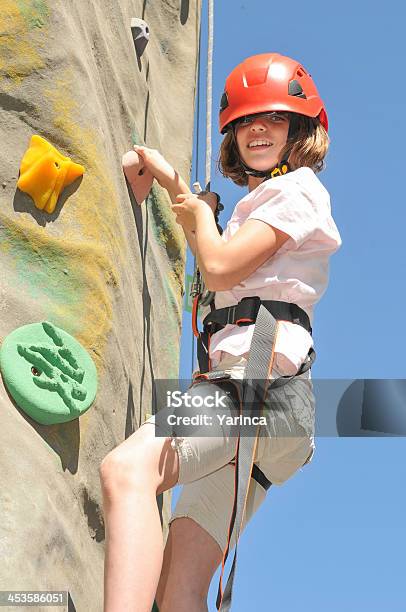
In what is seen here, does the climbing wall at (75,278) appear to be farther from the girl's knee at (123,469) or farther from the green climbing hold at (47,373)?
the girl's knee at (123,469)

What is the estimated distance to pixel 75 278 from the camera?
3412 millimetres

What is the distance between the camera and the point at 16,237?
3.30 meters

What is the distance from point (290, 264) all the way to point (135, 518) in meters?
0.95

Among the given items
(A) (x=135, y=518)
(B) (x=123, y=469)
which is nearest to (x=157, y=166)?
(B) (x=123, y=469)

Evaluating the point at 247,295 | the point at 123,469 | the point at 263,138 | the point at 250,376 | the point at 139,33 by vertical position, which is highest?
the point at 139,33

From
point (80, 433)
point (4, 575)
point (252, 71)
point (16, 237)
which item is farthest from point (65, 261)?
point (4, 575)

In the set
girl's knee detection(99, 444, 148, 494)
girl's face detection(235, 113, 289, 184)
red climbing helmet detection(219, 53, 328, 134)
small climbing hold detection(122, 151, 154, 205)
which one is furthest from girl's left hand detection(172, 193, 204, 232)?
girl's knee detection(99, 444, 148, 494)

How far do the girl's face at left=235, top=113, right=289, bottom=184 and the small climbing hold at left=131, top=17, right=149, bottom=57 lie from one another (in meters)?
1.16

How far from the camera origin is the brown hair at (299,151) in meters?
3.36

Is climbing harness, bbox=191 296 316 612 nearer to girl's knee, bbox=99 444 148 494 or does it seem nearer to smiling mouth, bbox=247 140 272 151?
girl's knee, bbox=99 444 148 494

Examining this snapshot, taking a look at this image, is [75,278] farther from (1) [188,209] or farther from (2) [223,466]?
(2) [223,466]

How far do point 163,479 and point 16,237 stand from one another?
41.0 inches

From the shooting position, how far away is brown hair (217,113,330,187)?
11.0 ft

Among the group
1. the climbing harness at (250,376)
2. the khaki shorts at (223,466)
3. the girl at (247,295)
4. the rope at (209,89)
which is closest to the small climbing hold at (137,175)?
the rope at (209,89)
